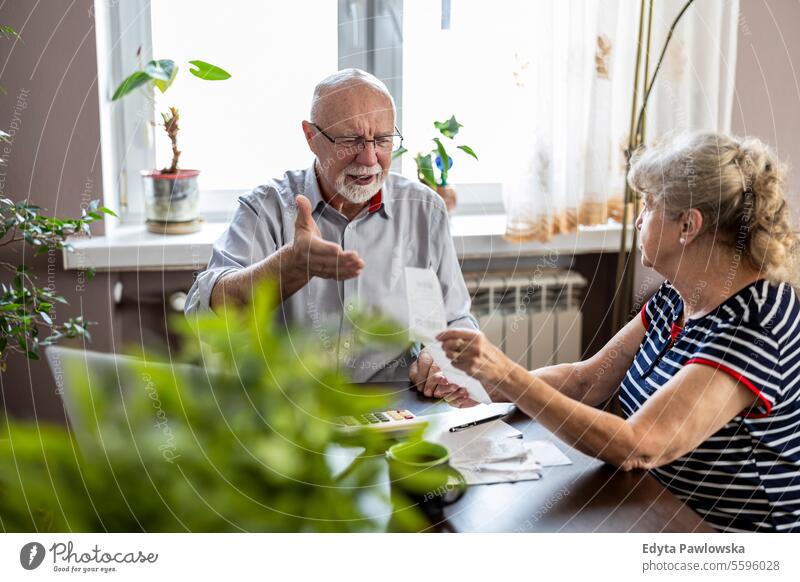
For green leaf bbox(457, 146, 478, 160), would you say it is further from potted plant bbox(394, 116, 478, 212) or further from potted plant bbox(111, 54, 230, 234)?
potted plant bbox(111, 54, 230, 234)

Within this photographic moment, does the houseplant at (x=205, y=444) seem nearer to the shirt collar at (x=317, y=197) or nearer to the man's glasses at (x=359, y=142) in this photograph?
the man's glasses at (x=359, y=142)

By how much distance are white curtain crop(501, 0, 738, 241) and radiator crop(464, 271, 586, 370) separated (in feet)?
0.65

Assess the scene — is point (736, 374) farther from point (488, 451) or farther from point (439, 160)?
→ point (439, 160)

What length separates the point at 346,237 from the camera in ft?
4.41

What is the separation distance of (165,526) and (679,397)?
75cm

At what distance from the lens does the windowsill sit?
68.8 inches

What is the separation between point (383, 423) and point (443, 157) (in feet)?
3.43

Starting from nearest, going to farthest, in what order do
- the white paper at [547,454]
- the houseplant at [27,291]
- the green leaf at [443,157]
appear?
the white paper at [547,454] < the houseplant at [27,291] < the green leaf at [443,157]

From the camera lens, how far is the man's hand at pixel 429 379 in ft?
4.06

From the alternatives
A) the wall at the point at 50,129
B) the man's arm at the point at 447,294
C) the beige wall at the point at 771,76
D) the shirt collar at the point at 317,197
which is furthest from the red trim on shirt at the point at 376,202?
the beige wall at the point at 771,76

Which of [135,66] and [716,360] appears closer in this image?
[716,360]

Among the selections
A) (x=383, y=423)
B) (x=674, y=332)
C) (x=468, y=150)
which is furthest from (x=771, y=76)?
(x=383, y=423)

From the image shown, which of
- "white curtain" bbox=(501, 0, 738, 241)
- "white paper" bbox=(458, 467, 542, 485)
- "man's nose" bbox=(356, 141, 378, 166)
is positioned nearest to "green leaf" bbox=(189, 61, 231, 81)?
"man's nose" bbox=(356, 141, 378, 166)
